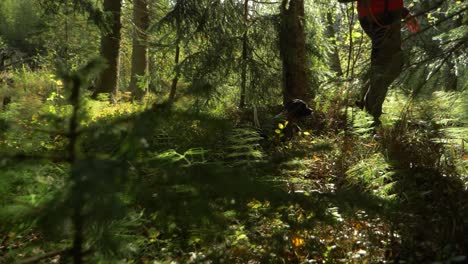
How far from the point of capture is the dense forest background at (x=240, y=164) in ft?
5.33

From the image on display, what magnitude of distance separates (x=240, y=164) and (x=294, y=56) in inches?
144

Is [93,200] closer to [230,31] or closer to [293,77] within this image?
[293,77]

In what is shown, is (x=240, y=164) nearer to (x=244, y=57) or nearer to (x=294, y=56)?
(x=294, y=56)

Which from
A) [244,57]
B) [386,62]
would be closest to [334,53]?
[244,57]

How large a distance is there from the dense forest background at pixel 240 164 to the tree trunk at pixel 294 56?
24mm

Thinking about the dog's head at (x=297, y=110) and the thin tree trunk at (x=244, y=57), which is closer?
the dog's head at (x=297, y=110)

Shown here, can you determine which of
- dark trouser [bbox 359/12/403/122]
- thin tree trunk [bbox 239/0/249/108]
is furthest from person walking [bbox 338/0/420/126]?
thin tree trunk [bbox 239/0/249/108]

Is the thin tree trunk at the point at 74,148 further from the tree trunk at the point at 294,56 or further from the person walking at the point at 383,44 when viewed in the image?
the tree trunk at the point at 294,56

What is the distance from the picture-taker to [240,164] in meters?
3.46

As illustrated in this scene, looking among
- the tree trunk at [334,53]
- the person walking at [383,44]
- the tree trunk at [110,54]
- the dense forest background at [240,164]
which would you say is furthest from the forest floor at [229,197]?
the tree trunk at [110,54]

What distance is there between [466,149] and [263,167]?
246 cm

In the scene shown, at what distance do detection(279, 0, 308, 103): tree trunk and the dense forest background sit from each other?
0.08ft

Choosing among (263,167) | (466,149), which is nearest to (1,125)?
(263,167)

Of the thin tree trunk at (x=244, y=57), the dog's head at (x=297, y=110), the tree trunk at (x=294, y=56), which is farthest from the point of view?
the thin tree trunk at (x=244, y=57)
